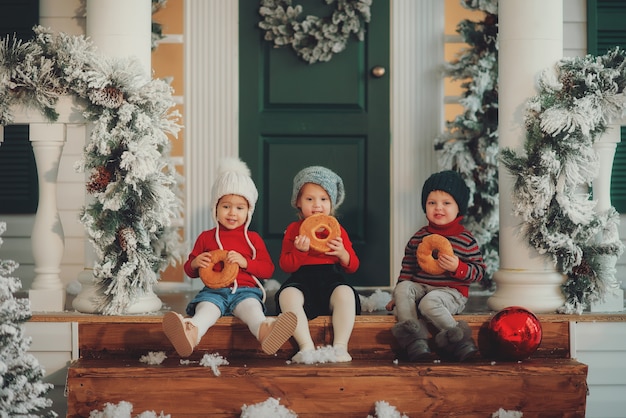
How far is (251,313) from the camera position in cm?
394

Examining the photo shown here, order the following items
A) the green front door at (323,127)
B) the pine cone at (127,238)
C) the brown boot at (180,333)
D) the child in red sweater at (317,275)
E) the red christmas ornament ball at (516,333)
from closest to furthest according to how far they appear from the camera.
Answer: the brown boot at (180,333) < the red christmas ornament ball at (516,333) < the child in red sweater at (317,275) < the pine cone at (127,238) < the green front door at (323,127)

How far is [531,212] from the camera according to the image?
4.17 meters

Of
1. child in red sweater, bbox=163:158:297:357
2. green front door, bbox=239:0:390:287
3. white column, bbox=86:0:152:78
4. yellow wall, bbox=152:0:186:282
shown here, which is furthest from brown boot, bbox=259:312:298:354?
yellow wall, bbox=152:0:186:282

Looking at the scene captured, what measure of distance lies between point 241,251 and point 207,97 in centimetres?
150

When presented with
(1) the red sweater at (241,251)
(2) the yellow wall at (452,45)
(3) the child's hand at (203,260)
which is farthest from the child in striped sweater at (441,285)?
(2) the yellow wall at (452,45)

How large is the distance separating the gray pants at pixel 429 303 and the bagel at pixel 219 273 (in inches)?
29.2

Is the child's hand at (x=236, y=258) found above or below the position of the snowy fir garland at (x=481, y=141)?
below

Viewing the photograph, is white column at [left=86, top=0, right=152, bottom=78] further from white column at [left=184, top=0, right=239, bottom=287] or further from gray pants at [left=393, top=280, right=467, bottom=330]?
gray pants at [left=393, top=280, right=467, bottom=330]

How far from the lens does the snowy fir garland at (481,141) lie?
518 centimetres

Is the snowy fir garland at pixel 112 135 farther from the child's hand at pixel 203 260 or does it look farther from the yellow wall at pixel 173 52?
the yellow wall at pixel 173 52

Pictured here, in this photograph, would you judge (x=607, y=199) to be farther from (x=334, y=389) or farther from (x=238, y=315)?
(x=238, y=315)

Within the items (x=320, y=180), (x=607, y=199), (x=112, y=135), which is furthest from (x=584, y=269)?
(x=112, y=135)

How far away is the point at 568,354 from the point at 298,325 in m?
1.23

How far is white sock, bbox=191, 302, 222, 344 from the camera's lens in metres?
3.80
